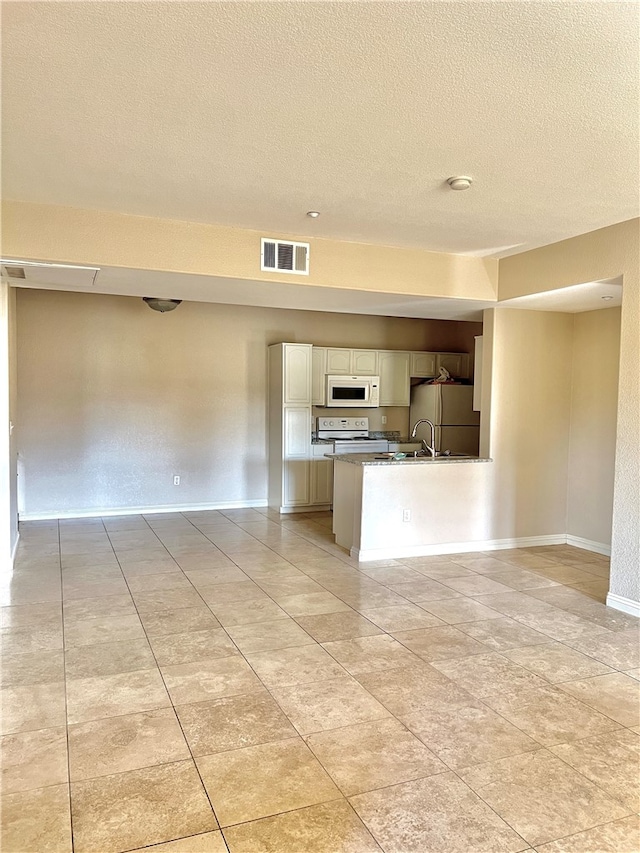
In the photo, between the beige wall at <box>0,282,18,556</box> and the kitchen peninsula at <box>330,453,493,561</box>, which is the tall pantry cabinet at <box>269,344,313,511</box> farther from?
the beige wall at <box>0,282,18,556</box>

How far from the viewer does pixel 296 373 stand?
7.38m

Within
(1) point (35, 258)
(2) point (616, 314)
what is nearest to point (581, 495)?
(2) point (616, 314)

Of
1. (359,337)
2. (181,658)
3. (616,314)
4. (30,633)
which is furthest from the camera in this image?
(359,337)

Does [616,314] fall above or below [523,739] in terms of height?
above

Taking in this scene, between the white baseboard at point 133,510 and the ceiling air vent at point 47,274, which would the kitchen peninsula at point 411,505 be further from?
the ceiling air vent at point 47,274

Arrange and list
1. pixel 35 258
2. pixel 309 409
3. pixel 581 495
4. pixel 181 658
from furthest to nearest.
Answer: pixel 309 409, pixel 581 495, pixel 35 258, pixel 181 658

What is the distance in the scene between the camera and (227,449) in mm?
7641

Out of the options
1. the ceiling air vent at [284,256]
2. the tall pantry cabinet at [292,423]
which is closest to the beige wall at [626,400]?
the ceiling air vent at [284,256]

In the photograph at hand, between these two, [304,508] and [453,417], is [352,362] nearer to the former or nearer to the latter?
[453,417]

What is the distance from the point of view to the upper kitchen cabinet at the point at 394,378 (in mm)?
8133

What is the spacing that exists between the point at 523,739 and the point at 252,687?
126 centimetres

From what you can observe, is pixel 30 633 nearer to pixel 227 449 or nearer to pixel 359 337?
pixel 227 449

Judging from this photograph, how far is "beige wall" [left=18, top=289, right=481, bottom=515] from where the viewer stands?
22.2 feet

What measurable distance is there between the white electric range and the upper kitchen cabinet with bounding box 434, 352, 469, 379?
132cm
